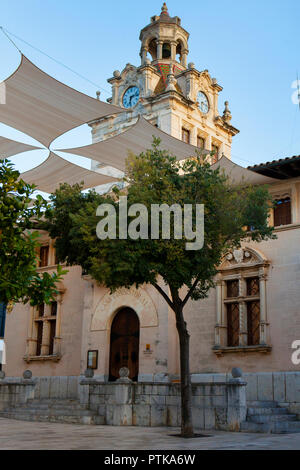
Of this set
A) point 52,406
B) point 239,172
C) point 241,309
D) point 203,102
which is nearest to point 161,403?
point 241,309

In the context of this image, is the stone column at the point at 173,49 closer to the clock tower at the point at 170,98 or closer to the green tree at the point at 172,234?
the clock tower at the point at 170,98

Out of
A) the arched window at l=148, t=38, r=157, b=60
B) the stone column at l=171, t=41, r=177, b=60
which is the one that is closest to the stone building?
the stone column at l=171, t=41, r=177, b=60

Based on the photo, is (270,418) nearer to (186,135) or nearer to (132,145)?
(132,145)

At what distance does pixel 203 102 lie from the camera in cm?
3866

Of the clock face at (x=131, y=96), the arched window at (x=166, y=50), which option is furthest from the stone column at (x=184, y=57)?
the clock face at (x=131, y=96)

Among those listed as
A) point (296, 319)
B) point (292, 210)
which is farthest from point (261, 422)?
point (292, 210)

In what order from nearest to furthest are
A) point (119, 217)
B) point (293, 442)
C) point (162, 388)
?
point (293, 442), point (119, 217), point (162, 388)

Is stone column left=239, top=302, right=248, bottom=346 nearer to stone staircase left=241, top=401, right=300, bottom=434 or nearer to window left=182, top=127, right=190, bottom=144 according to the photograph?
stone staircase left=241, top=401, right=300, bottom=434

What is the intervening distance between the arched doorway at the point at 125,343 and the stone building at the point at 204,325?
0.14 ft

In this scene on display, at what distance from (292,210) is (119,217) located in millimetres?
8761

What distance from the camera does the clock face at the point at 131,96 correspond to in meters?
38.4

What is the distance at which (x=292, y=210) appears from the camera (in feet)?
69.7

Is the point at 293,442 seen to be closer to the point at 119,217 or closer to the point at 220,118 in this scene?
the point at 119,217

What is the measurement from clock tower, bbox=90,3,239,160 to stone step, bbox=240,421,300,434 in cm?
2146
